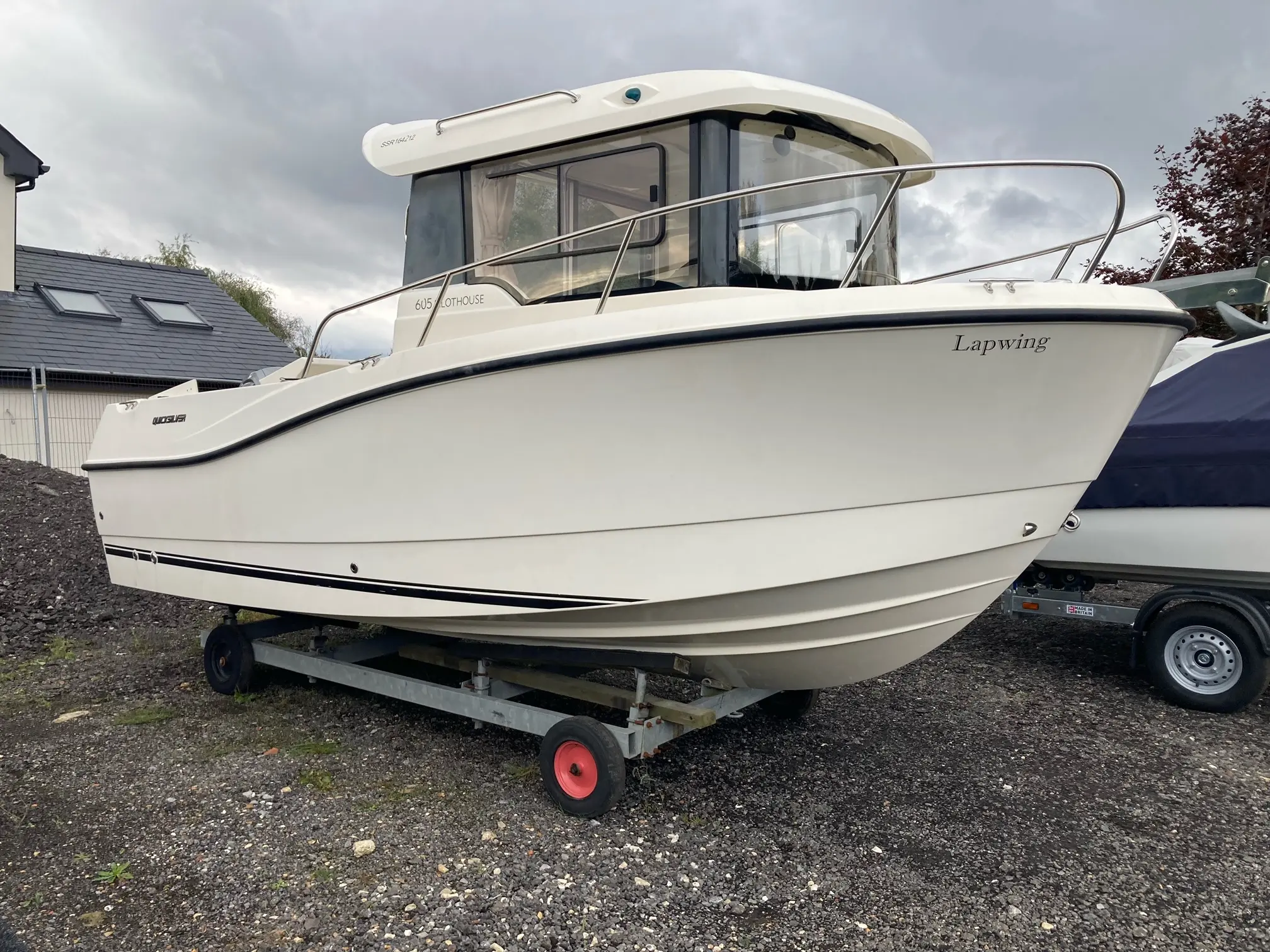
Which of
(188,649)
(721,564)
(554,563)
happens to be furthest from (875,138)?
(188,649)

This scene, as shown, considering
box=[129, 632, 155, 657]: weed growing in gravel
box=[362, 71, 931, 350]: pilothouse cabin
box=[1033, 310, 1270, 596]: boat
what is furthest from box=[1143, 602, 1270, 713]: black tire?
box=[129, 632, 155, 657]: weed growing in gravel

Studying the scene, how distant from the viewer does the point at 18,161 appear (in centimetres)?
1467

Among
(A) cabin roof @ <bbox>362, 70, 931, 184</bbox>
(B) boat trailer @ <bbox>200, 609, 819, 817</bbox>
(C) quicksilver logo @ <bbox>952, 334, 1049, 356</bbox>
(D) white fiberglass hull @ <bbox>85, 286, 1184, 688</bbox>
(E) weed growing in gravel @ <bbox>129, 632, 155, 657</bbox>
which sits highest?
(A) cabin roof @ <bbox>362, 70, 931, 184</bbox>

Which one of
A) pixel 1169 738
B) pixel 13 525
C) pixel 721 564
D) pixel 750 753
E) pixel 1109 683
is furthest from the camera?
pixel 13 525

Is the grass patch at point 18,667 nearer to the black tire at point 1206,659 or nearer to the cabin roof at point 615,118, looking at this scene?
the cabin roof at point 615,118

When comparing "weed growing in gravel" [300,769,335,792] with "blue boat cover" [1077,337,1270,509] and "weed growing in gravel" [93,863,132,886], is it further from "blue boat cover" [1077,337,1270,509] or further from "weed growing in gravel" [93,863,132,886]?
"blue boat cover" [1077,337,1270,509]

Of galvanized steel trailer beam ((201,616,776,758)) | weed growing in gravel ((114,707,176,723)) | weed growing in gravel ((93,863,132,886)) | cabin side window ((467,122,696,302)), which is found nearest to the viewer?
weed growing in gravel ((93,863,132,886))

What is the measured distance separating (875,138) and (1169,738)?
312 cm

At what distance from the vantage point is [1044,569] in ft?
17.0

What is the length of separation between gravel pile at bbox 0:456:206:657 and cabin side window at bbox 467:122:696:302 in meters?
4.28

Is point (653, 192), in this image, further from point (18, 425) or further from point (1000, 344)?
point (18, 425)

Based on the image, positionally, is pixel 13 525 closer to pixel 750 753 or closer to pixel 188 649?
pixel 188 649

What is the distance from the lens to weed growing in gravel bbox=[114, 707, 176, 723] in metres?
4.21

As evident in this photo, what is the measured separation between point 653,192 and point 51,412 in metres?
11.9
